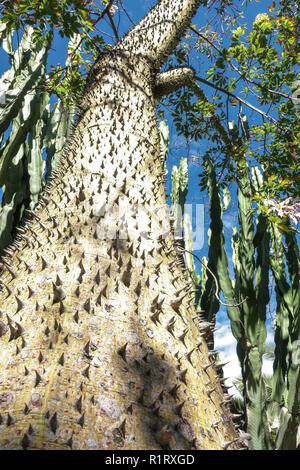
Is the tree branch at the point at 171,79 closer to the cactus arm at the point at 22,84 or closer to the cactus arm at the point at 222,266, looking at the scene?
the cactus arm at the point at 22,84

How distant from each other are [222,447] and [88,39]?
4.15 metres

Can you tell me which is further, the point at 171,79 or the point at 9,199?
the point at 171,79

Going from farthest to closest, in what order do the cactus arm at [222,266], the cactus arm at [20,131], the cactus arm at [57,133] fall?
the cactus arm at [57,133], the cactus arm at [222,266], the cactus arm at [20,131]

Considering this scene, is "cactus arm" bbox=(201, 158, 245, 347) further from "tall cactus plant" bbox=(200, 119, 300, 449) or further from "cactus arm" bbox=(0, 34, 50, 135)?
"cactus arm" bbox=(0, 34, 50, 135)

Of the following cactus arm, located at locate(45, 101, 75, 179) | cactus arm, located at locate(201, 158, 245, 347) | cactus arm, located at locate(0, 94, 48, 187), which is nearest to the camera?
cactus arm, located at locate(0, 94, 48, 187)

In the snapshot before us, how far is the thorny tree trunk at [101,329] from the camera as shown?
0.77 m

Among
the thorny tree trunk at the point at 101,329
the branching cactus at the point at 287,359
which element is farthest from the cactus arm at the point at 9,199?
the branching cactus at the point at 287,359

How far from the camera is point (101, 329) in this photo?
97 cm

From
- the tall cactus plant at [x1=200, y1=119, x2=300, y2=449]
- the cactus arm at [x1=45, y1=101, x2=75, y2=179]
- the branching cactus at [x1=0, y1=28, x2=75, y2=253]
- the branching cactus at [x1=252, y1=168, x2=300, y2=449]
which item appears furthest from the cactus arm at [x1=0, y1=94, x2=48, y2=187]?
the branching cactus at [x1=252, y1=168, x2=300, y2=449]

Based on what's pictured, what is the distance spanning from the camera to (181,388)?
955 mm

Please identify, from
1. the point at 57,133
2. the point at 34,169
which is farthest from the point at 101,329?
the point at 57,133

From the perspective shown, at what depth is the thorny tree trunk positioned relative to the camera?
77cm

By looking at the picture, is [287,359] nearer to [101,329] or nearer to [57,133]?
[101,329]

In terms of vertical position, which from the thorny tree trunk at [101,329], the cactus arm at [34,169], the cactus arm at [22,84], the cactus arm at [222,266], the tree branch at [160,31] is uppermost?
the tree branch at [160,31]
